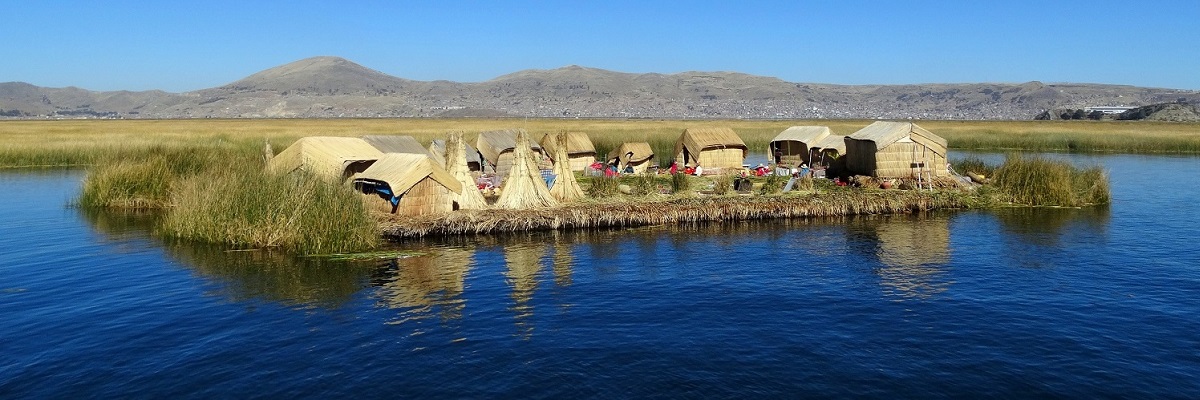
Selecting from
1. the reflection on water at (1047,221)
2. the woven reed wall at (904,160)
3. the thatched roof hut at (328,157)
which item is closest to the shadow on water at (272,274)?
the thatched roof hut at (328,157)

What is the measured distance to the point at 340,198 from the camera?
23.4 m

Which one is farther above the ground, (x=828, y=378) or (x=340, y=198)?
(x=340, y=198)

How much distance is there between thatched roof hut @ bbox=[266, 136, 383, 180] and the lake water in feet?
16.3

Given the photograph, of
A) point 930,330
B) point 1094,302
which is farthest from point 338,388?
point 1094,302

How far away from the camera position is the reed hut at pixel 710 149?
142ft

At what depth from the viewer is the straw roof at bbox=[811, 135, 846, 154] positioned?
132 ft

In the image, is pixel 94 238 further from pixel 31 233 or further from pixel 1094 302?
pixel 1094 302

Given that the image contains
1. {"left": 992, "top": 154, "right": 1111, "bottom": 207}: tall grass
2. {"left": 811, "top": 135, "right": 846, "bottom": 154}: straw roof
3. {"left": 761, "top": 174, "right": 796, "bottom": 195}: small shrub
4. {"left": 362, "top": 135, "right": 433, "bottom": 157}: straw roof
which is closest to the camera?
{"left": 992, "top": 154, "right": 1111, "bottom": 207}: tall grass

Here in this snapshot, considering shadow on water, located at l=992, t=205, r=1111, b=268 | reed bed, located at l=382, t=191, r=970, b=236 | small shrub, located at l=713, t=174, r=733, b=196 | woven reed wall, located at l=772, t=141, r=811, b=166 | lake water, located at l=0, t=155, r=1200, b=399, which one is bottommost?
lake water, located at l=0, t=155, r=1200, b=399

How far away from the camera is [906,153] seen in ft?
114

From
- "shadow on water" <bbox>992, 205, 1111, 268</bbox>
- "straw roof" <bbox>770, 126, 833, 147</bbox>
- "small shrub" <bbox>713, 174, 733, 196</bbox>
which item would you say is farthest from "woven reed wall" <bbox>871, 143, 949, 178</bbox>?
→ "straw roof" <bbox>770, 126, 833, 147</bbox>

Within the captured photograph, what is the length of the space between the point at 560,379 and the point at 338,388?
10.5 ft

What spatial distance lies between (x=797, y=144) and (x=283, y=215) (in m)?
28.9

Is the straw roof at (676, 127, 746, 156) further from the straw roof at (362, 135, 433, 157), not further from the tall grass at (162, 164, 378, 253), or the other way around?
the tall grass at (162, 164, 378, 253)
